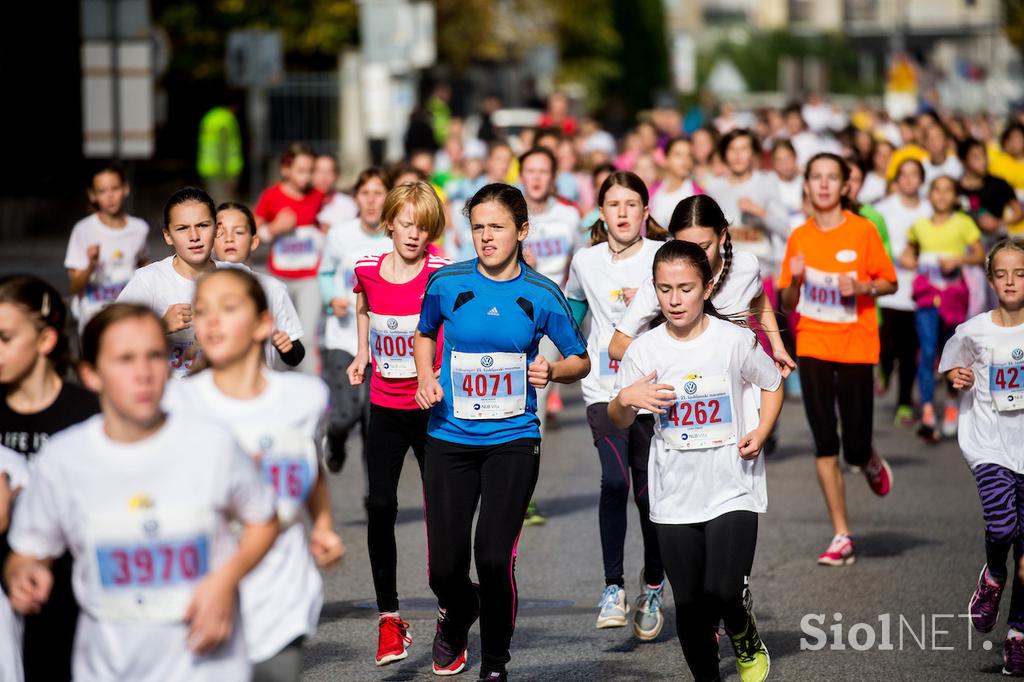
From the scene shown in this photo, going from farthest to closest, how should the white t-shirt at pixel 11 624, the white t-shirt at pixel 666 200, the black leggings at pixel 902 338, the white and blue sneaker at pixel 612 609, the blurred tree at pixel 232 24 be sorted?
the blurred tree at pixel 232 24 < the black leggings at pixel 902 338 < the white t-shirt at pixel 666 200 < the white and blue sneaker at pixel 612 609 < the white t-shirt at pixel 11 624

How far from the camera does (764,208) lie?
41.6 ft

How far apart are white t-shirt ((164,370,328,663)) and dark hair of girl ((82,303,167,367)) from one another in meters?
0.27

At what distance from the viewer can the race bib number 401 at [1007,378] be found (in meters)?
7.07

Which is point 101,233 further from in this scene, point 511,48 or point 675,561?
point 511,48

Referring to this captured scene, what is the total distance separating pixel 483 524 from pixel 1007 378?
234 centimetres

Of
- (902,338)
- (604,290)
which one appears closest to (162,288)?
(604,290)

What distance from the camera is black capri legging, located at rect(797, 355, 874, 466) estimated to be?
8.90 metres

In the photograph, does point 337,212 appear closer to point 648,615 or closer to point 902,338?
point 902,338

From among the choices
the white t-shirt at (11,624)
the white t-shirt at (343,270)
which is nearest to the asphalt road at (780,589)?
the white t-shirt at (343,270)

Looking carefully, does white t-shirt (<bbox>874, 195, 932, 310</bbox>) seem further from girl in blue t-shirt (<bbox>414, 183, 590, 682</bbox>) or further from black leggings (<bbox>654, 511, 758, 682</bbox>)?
black leggings (<bbox>654, 511, 758, 682</bbox>)

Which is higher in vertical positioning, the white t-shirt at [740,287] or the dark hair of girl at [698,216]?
the dark hair of girl at [698,216]

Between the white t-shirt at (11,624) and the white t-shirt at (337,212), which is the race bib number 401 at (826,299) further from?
the white t-shirt at (11,624)

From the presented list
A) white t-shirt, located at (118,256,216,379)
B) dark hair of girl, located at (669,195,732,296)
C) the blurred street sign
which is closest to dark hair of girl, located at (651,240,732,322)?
dark hair of girl, located at (669,195,732,296)

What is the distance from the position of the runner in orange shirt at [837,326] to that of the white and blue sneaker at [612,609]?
5.47ft
